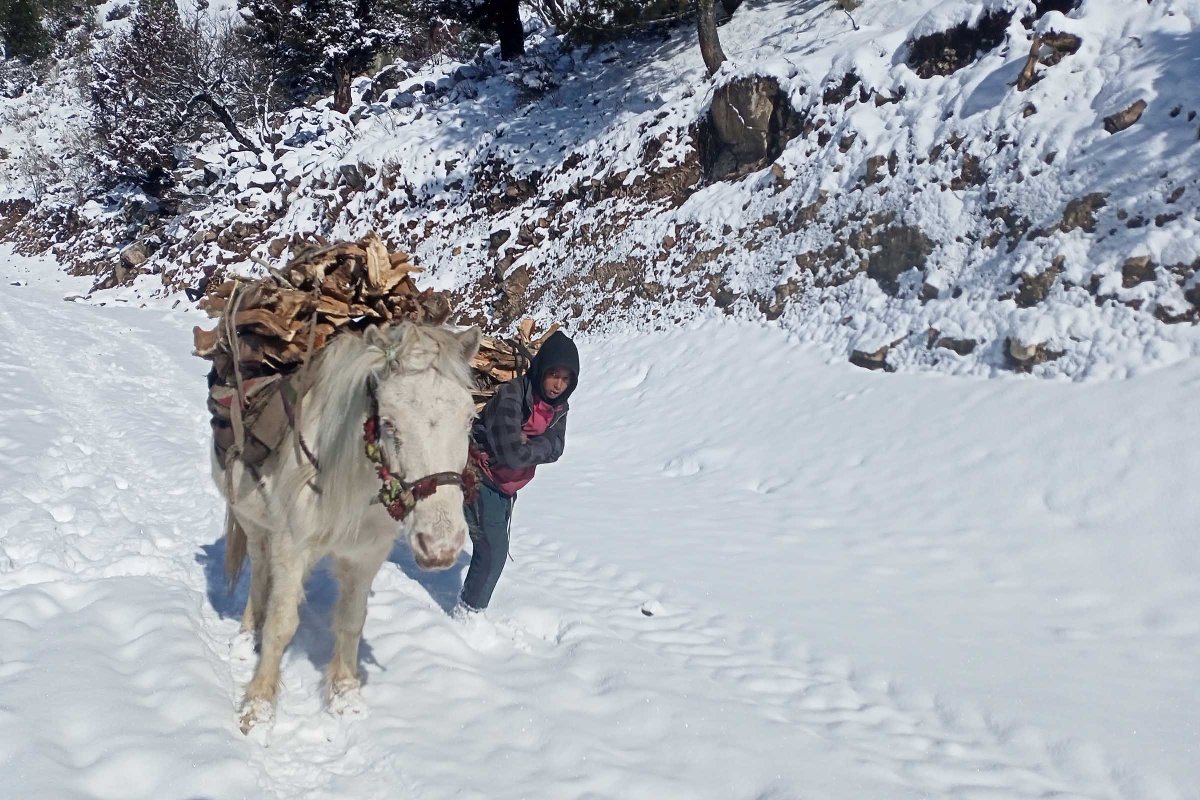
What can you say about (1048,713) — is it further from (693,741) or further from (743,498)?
(743,498)

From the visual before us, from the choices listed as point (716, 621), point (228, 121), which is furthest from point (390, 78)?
point (716, 621)

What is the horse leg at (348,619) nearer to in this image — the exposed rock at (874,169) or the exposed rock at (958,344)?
the exposed rock at (958,344)

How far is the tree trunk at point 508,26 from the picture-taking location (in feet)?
63.3

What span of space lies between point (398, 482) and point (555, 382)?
1787mm

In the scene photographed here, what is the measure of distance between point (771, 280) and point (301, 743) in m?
8.77

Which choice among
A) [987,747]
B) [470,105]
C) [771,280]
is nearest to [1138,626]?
[987,747]

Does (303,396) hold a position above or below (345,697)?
above

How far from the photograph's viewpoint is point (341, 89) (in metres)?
24.1

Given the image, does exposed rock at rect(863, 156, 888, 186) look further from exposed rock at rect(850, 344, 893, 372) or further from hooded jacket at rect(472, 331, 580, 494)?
hooded jacket at rect(472, 331, 580, 494)

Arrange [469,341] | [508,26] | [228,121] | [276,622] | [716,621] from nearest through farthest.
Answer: [469,341] → [276,622] → [716,621] → [508,26] → [228,121]

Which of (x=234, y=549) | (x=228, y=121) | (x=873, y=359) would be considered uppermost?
(x=228, y=121)

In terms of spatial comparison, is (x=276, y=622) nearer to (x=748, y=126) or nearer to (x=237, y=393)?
(x=237, y=393)

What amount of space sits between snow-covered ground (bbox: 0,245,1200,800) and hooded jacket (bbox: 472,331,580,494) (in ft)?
3.80

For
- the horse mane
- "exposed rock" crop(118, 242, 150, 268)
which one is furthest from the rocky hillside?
"exposed rock" crop(118, 242, 150, 268)
